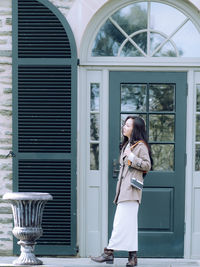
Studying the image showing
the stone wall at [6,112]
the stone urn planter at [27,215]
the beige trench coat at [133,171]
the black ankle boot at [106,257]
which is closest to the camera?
the stone urn planter at [27,215]

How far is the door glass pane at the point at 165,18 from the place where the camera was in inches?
224

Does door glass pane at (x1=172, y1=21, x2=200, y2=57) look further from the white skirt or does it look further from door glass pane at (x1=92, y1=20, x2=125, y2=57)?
the white skirt

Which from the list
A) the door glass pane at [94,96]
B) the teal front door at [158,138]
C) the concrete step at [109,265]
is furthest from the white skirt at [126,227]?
the door glass pane at [94,96]

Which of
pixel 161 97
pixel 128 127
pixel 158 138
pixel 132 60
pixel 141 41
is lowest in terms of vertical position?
pixel 158 138

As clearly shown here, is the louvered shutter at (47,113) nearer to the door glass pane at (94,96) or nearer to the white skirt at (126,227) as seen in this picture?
the door glass pane at (94,96)

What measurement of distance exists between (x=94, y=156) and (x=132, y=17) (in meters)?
1.70

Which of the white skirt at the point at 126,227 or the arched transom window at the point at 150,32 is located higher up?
the arched transom window at the point at 150,32

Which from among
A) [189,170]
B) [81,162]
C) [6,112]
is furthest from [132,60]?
[6,112]

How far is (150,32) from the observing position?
5.69 meters

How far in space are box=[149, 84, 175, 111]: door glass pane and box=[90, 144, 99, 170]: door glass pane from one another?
80 cm

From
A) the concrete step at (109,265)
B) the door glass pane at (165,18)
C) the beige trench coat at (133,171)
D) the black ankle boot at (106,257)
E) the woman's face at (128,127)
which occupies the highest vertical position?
the door glass pane at (165,18)

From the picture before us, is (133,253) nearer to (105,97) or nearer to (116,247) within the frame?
(116,247)

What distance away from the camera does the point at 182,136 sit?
→ 18.7 feet

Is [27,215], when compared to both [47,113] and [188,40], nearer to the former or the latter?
[47,113]
